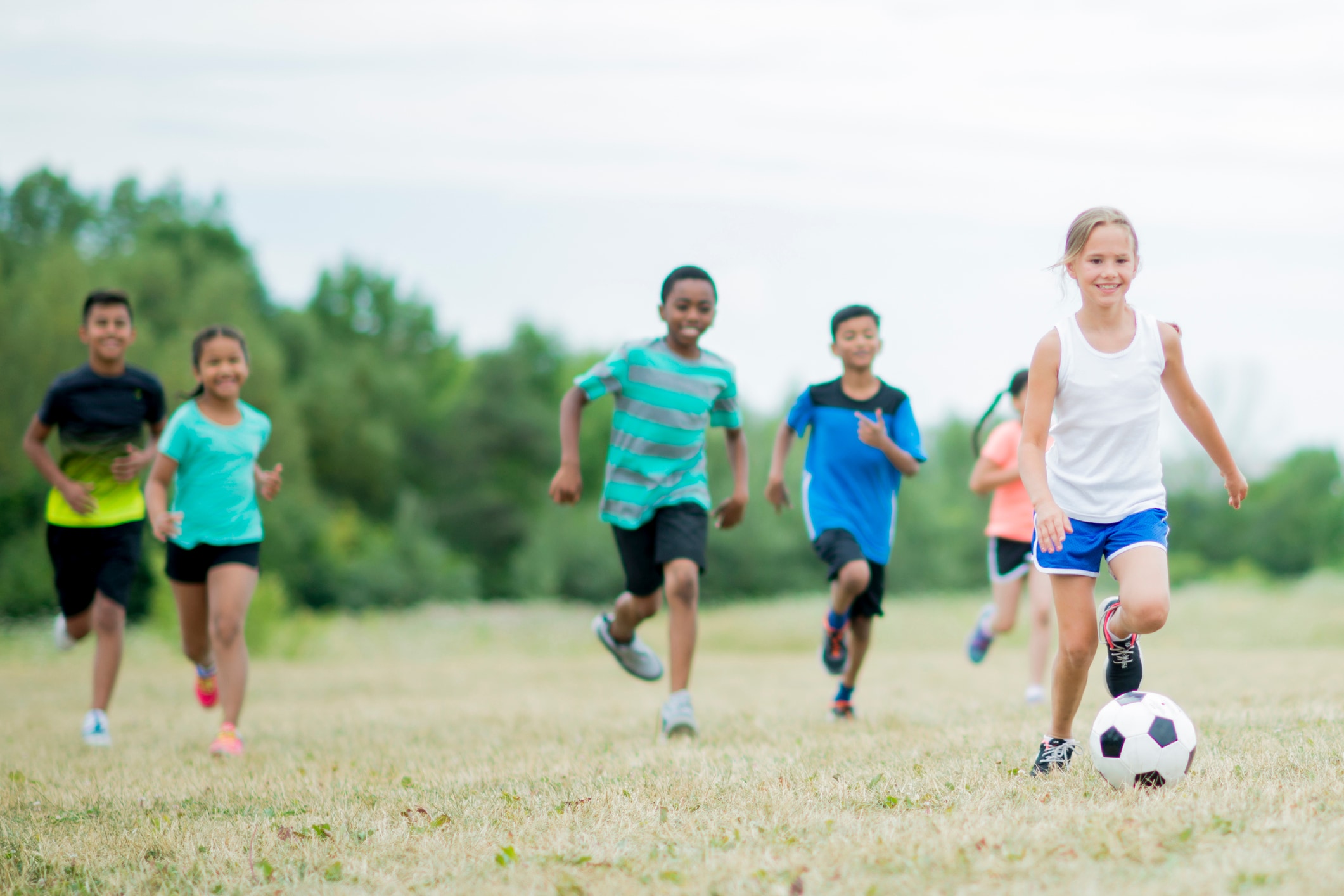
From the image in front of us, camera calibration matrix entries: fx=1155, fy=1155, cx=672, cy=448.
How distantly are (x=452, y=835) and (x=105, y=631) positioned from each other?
184 inches

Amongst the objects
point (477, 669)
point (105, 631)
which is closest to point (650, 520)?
point (105, 631)

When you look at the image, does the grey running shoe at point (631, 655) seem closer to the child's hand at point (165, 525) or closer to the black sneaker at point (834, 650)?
the black sneaker at point (834, 650)

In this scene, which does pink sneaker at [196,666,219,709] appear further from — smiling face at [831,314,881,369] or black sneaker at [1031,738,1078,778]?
black sneaker at [1031,738,1078,778]

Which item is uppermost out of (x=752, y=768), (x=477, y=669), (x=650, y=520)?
(x=650, y=520)

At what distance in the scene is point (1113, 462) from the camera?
442 centimetres

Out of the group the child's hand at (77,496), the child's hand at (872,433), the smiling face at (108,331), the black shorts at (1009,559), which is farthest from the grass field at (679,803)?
the smiling face at (108,331)

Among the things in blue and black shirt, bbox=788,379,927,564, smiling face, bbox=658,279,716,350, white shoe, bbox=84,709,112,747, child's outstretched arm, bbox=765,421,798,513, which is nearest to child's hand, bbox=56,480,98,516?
white shoe, bbox=84,709,112,747

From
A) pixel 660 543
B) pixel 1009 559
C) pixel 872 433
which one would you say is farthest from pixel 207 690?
pixel 1009 559

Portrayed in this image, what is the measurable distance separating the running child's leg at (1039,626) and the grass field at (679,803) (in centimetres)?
56

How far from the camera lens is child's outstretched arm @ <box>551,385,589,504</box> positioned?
21.7 ft

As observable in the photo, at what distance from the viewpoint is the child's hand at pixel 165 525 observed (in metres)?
6.30

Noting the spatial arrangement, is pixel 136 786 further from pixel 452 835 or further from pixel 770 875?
pixel 770 875

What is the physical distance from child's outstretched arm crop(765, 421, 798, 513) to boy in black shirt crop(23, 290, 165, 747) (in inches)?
157

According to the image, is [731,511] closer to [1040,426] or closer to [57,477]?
[1040,426]
